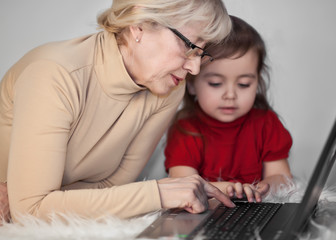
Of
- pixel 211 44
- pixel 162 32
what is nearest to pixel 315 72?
pixel 211 44

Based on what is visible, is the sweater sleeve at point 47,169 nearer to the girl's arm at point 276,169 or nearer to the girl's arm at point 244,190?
the girl's arm at point 244,190

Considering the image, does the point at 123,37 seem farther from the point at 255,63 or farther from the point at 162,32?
the point at 255,63

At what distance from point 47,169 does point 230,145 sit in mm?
1033

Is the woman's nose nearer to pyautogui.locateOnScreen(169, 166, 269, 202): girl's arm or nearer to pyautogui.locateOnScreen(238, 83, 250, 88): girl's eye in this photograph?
pyautogui.locateOnScreen(169, 166, 269, 202): girl's arm

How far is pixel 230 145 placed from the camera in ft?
7.44

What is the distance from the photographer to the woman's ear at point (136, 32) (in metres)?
1.59

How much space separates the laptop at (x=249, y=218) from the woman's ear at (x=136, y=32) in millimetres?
517

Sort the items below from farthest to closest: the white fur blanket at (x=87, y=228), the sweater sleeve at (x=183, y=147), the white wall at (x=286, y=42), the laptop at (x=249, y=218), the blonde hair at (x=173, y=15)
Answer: the white wall at (x=286, y=42) → the sweater sleeve at (x=183, y=147) → the blonde hair at (x=173, y=15) → the white fur blanket at (x=87, y=228) → the laptop at (x=249, y=218)

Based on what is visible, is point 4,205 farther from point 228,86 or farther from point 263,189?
point 228,86

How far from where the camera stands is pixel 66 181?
5.64 ft

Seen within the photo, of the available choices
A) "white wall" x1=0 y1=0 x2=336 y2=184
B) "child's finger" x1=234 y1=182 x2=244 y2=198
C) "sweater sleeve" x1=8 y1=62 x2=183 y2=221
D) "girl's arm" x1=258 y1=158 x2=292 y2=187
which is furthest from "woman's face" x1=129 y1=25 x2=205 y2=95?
"white wall" x1=0 y1=0 x2=336 y2=184

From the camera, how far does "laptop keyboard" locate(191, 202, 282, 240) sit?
120 cm

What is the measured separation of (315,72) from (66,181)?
1429 mm

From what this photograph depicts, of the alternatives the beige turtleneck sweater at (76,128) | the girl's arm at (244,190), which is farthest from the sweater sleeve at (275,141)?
the beige turtleneck sweater at (76,128)
